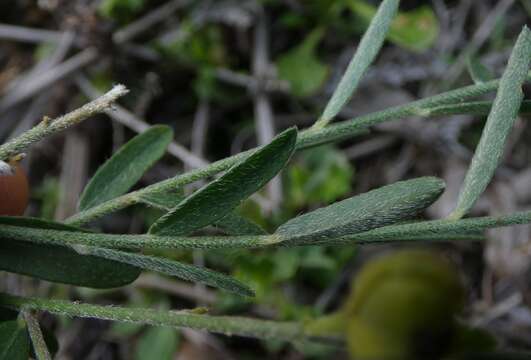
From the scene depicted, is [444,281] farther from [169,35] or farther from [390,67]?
[169,35]

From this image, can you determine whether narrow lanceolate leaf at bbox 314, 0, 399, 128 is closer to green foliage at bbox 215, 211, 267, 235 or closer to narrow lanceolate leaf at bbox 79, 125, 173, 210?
green foliage at bbox 215, 211, 267, 235

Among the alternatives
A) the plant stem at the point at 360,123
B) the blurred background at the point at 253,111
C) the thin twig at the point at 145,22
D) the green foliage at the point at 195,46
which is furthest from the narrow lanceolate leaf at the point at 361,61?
the thin twig at the point at 145,22

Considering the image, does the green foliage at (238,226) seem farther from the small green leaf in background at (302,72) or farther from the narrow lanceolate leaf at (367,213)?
the small green leaf in background at (302,72)

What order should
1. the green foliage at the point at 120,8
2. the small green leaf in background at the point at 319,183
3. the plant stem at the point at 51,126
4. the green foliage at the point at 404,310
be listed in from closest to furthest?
the plant stem at the point at 51,126, the green foliage at the point at 404,310, the small green leaf in background at the point at 319,183, the green foliage at the point at 120,8

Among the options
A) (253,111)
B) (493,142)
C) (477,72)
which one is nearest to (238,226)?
(493,142)

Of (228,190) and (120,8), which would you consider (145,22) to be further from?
(228,190)
